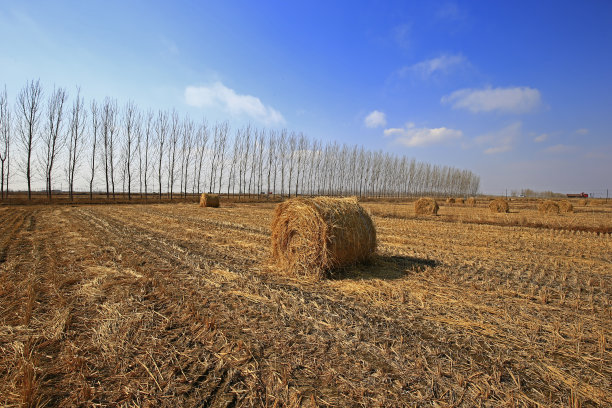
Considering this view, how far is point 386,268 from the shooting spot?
6801mm

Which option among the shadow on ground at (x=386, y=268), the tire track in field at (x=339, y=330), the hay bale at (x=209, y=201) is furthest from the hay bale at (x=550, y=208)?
the hay bale at (x=209, y=201)

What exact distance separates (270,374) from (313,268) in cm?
342

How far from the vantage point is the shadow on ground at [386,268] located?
618cm

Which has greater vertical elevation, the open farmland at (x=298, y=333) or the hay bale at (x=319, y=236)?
the hay bale at (x=319, y=236)

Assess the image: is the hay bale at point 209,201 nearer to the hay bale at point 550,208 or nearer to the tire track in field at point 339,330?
the tire track in field at point 339,330

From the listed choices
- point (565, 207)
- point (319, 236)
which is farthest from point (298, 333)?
point (565, 207)

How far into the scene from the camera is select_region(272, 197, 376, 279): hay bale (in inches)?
241

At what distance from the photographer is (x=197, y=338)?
11.3 ft

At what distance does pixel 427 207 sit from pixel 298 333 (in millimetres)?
21415

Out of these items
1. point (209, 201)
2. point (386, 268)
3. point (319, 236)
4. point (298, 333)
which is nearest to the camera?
point (298, 333)

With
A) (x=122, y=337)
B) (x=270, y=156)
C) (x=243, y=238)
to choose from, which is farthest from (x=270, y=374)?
(x=270, y=156)

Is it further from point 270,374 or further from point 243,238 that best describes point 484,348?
point 243,238

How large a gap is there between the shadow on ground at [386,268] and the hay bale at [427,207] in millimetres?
16181

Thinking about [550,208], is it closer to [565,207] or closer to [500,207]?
[565,207]
